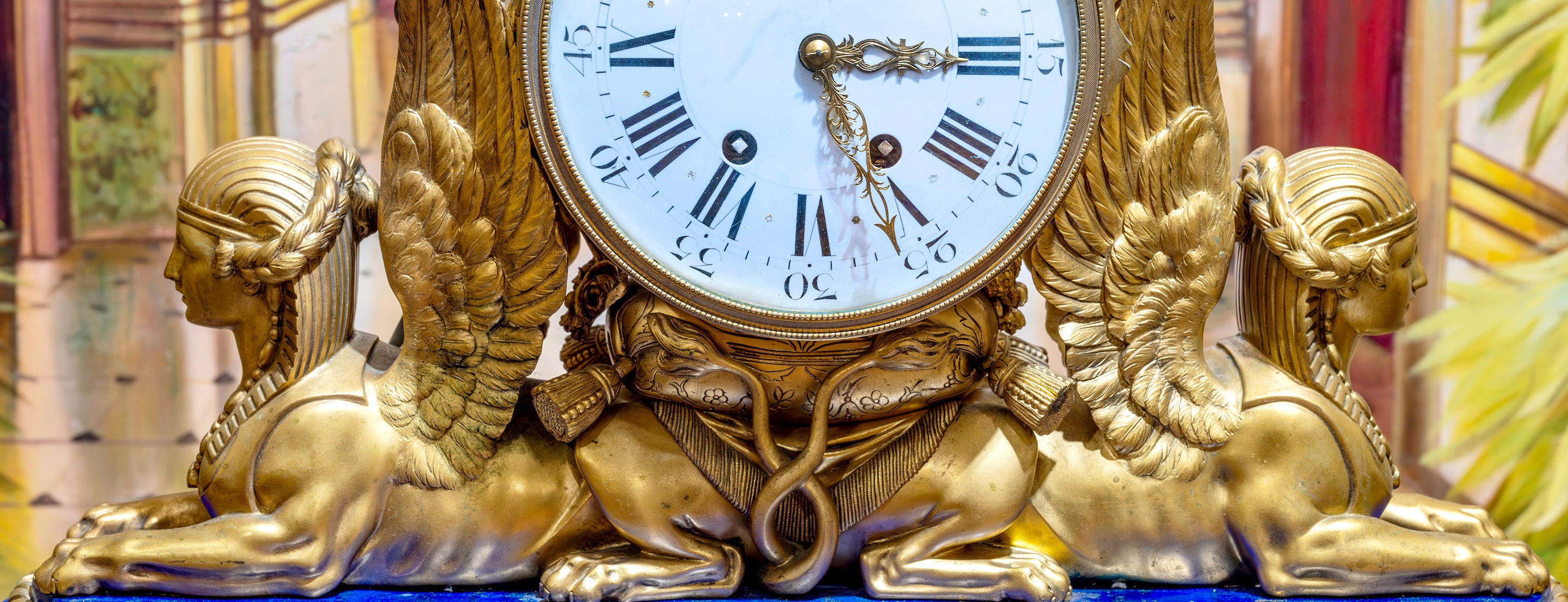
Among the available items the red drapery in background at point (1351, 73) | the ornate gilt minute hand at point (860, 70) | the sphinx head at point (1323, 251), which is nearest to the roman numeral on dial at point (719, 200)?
the ornate gilt minute hand at point (860, 70)

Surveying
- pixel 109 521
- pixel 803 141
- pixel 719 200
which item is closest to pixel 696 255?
pixel 719 200

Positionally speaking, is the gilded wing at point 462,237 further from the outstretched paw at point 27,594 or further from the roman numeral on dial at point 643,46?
the outstretched paw at point 27,594

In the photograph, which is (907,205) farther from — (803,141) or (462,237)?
(462,237)

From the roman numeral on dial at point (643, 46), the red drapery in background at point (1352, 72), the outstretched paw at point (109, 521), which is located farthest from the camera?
the red drapery in background at point (1352, 72)

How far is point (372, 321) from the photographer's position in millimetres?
2697

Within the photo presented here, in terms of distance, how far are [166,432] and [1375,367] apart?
2260mm

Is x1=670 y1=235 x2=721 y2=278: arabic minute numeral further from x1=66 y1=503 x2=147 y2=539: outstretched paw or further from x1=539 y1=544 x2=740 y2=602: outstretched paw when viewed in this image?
x1=66 y1=503 x2=147 y2=539: outstretched paw

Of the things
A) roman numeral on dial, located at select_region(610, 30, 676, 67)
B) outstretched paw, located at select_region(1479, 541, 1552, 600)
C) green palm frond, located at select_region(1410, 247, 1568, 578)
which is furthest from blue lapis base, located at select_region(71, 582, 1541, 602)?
green palm frond, located at select_region(1410, 247, 1568, 578)

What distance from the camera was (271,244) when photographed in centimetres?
180

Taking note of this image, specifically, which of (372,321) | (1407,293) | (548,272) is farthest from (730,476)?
(372,321)

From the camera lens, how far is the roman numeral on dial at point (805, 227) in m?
1.69

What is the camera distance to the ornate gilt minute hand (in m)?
1.67

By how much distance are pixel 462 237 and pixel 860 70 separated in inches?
20.2

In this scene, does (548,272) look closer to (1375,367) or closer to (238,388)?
(238,388)
